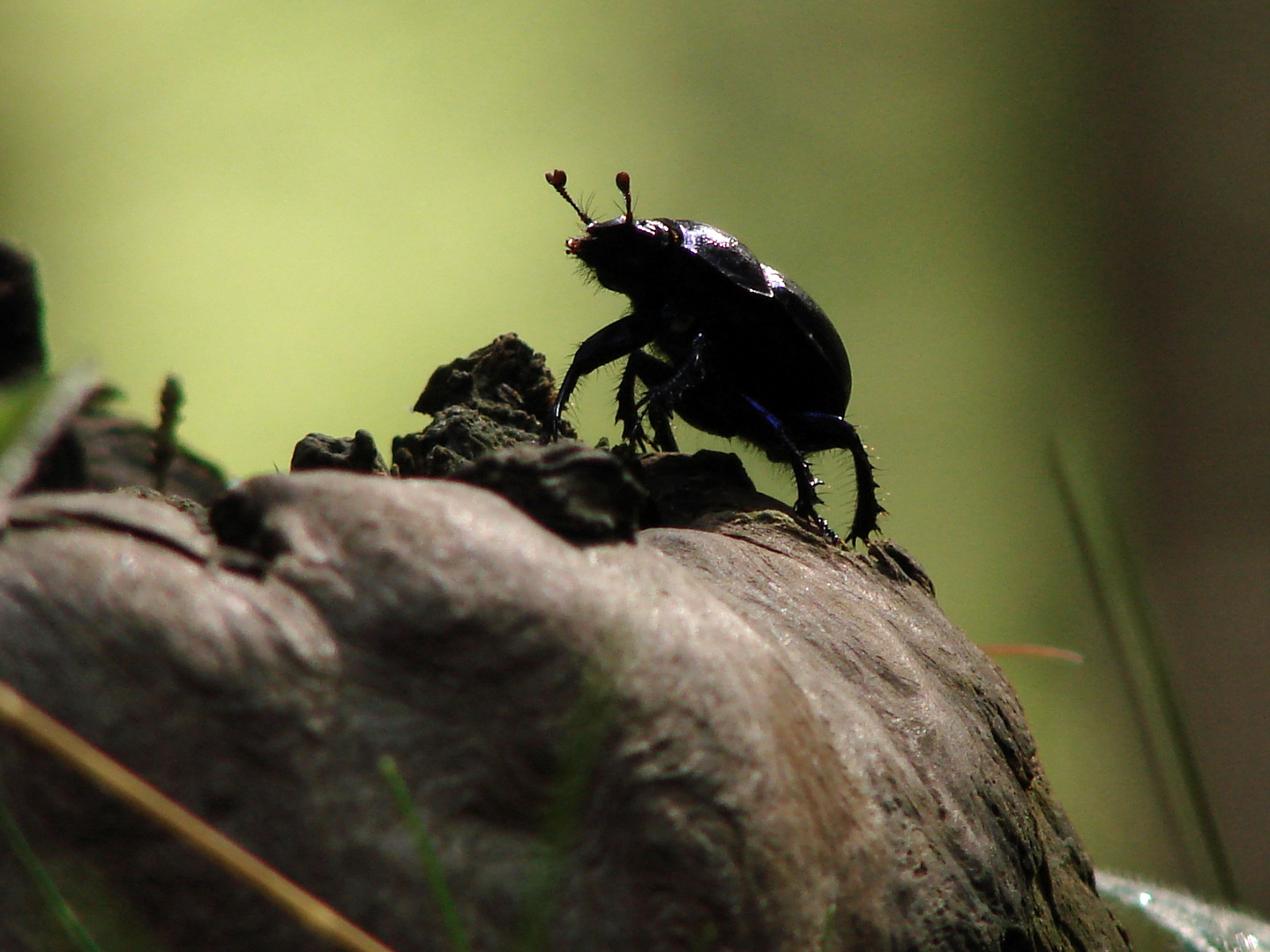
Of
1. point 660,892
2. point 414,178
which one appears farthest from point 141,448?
point 660,892

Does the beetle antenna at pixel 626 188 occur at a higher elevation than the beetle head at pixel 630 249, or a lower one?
higher

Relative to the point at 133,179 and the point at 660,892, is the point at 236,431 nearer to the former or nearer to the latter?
the point at 133,179

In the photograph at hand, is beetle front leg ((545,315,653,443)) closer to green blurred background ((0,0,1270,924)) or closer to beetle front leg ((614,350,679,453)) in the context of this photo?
beetle front leg ((614,350,679,453))

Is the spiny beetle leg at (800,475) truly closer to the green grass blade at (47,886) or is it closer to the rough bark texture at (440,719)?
the rough bark texture at (440,719)

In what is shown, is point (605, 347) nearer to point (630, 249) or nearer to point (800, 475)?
point (630, 249)

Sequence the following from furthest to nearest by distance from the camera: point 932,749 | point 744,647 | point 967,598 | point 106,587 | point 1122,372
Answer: point 1122,372 < point 967,598 < point 932,749 < point 744,647 < point 106,587

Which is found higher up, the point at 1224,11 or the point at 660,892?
the point at 1224,11

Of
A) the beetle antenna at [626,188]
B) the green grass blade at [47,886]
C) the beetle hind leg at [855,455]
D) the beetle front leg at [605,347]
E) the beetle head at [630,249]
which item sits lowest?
the beetle hind leg at [855,455]

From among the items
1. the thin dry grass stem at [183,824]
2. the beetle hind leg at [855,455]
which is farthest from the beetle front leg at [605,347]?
the thin dry grass stem at [183,824]
